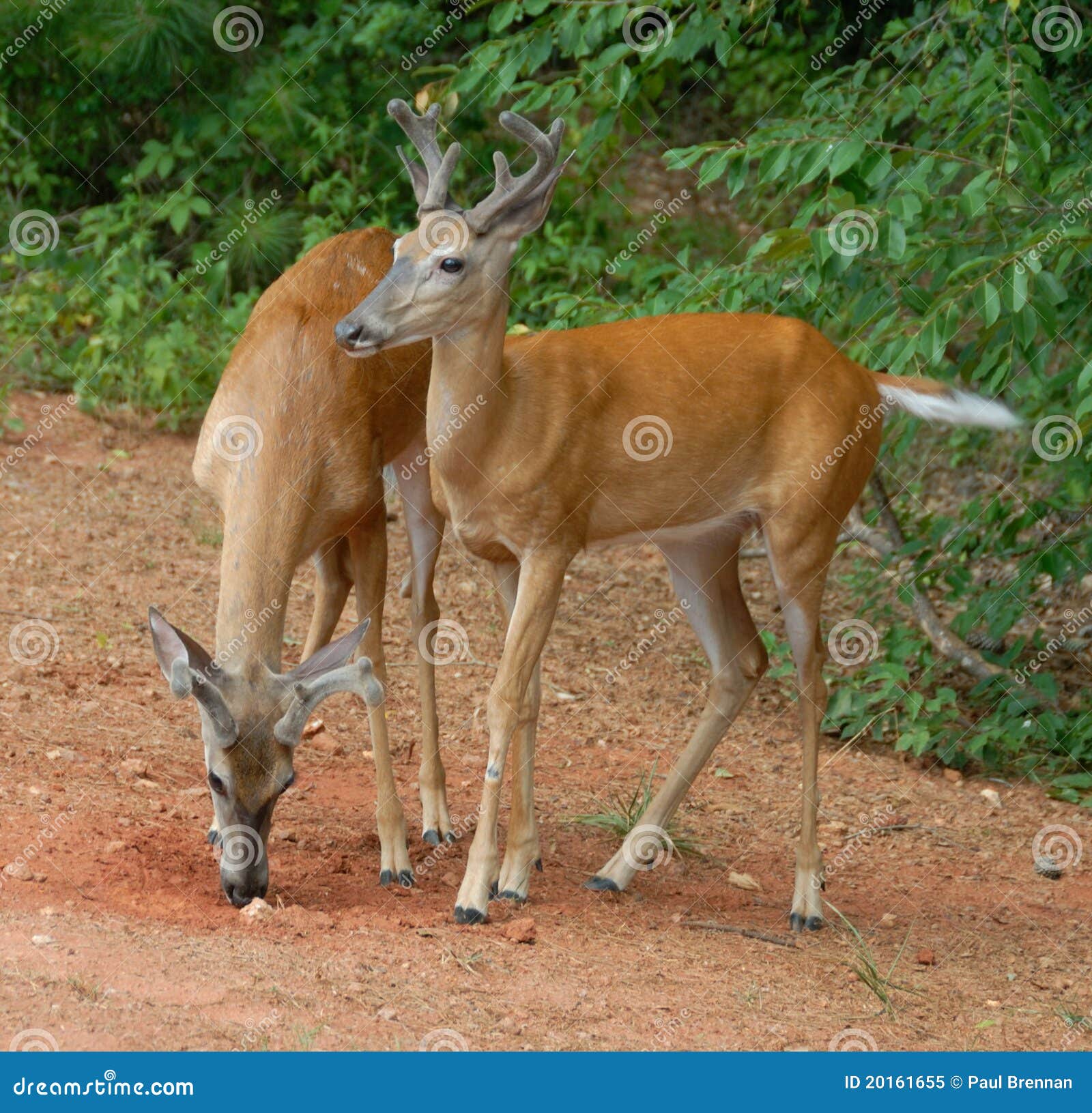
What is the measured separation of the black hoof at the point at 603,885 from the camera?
260 inches

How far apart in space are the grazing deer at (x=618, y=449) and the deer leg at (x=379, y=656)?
435 millimetres

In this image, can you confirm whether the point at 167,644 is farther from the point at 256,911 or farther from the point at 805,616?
the point at 805,616

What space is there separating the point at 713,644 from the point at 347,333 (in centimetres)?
238

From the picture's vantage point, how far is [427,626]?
719 cm

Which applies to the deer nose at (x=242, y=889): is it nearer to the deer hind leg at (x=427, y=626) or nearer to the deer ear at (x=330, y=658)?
the deer ear at (x=330, y=658)

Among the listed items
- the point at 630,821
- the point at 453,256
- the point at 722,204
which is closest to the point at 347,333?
the point at 453,256

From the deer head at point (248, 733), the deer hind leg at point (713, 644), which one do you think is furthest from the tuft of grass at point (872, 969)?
the deer head at point (248, 733)

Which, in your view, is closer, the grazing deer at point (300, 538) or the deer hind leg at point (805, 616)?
the grazing deer at point (300, 538)

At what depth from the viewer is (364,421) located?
6570 millimetres

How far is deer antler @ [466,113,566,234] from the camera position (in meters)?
5.74

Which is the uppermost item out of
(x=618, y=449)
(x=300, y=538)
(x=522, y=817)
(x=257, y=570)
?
(x=618, y=449)

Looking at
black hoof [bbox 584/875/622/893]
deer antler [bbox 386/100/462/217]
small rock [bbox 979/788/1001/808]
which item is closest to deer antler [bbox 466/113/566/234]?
deer antler [bbox 386/100/462/217]

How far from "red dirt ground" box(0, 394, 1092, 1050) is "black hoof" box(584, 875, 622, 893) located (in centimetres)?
4

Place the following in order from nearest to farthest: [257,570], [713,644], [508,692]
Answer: [257,570]
[508,692]
[713,644]
